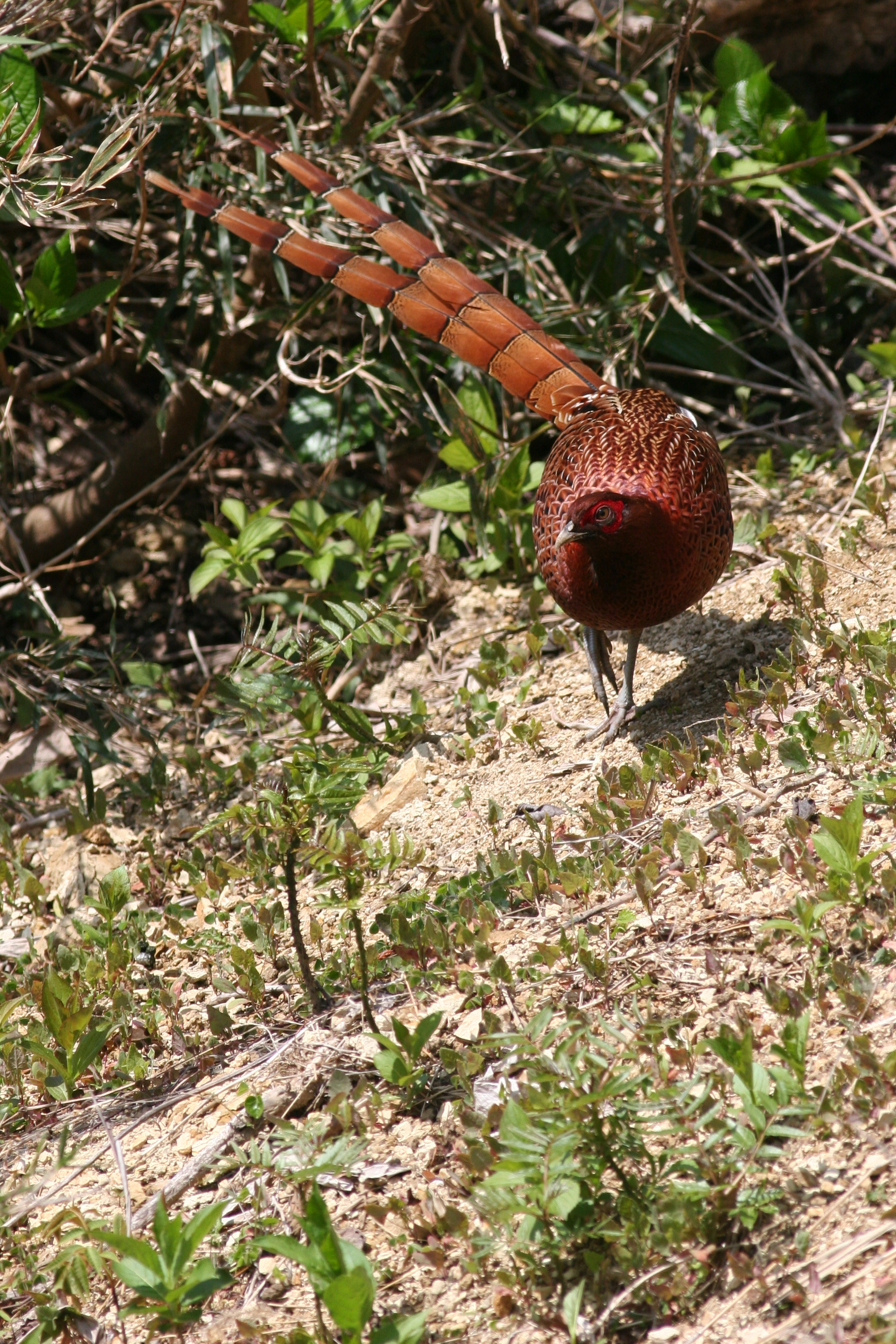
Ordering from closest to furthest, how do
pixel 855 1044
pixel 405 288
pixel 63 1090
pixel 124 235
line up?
1. pixel 855 1044
2. pixel 63 1090
3. pixel 405 288
4. pixel 124 235

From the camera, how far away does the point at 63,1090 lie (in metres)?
2.94

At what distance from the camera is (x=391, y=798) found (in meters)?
3.89

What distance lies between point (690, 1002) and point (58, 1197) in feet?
5.04

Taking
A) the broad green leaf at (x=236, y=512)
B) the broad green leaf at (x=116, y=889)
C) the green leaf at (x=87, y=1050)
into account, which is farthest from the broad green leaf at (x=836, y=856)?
the broad green leaf at (x=236, y=512)

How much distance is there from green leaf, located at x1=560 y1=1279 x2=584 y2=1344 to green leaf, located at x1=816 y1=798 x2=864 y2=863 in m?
1.10

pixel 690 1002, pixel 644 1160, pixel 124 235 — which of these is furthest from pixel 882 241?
pixel 644 1160

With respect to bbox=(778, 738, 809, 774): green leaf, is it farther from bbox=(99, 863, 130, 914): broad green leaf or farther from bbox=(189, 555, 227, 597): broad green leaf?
bbox=(189, 555, 227, 597): broad green leaf

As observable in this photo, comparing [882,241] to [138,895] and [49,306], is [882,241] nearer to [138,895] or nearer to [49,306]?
[49,306]

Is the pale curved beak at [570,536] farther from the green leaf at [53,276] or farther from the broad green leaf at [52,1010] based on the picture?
the green leaf at [53,276]

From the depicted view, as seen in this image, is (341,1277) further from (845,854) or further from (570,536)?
(570,536)

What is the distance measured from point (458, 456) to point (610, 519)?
1.51 m

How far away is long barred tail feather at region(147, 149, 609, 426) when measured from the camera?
167 inches

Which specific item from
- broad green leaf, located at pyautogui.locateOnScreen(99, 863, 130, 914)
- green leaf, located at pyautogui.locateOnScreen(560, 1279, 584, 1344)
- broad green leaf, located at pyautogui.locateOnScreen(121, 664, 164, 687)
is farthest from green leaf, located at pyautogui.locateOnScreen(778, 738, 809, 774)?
broad green leaf, located at pyautogui.locateOnScreen(121, 664, 164, 687)

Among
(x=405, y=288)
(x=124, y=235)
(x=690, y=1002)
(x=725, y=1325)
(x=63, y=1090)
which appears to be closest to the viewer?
(x=725, y=1325)
